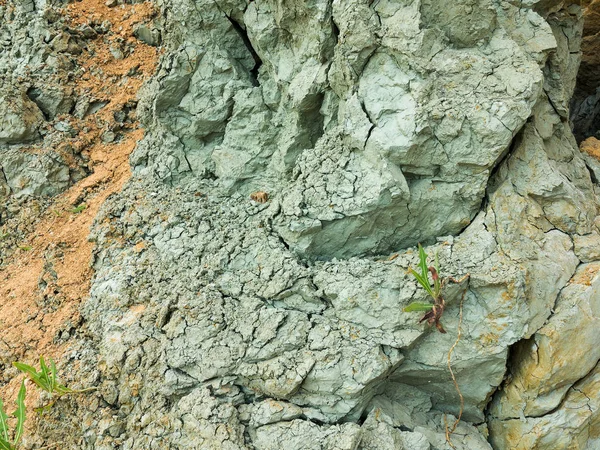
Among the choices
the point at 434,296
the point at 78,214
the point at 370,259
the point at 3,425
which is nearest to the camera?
the point at 434,296

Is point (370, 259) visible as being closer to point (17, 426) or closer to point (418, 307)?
point (418, 307)

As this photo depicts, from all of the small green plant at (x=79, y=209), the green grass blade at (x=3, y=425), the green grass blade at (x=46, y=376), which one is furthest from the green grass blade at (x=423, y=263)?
the small green plant at (x=79, y=209)

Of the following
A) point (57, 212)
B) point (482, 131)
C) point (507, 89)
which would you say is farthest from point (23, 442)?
point (507, 89)

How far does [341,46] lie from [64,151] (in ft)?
9.38

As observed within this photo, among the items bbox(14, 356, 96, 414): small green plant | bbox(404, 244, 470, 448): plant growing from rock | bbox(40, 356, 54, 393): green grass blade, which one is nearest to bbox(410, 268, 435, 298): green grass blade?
bbox(404, 244, 470, 448): plant growing from rock

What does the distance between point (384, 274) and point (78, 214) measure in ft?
9.04

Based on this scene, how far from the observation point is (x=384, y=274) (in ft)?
9.56

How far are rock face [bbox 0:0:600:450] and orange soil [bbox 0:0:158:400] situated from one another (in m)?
0.38

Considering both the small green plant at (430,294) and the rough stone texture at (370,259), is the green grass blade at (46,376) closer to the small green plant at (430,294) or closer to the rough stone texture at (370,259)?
the rough stone texture at (370,259)

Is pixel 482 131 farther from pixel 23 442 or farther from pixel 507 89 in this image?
pixel 23 442

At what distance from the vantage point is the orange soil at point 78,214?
3.43m

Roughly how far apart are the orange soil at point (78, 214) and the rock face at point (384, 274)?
1.23ft

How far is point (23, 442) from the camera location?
2939 millimetres

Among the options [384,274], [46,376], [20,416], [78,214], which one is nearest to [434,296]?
[384,274]
